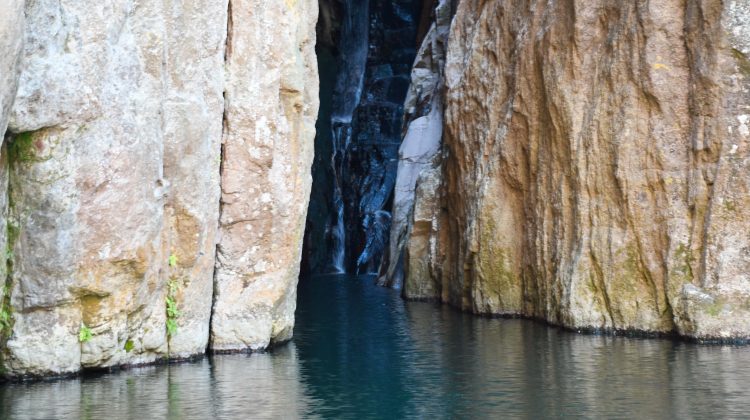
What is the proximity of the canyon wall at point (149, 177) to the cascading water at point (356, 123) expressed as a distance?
24.9 m

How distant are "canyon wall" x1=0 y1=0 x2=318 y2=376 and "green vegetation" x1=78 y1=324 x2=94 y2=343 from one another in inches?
1.4

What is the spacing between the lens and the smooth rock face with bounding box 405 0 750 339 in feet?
59.3

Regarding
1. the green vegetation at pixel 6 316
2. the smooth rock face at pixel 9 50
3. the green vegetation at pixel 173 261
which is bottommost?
the green vegetation at pixel 6 316

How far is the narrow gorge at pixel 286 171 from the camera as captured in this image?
560 inches

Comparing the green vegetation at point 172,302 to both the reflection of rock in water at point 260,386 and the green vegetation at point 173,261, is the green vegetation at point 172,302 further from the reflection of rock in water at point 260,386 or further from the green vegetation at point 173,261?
the reflection of rock in water at point 260,386

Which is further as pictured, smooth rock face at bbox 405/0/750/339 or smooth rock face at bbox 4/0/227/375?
smooth rock face at bbox 405/0/750/339

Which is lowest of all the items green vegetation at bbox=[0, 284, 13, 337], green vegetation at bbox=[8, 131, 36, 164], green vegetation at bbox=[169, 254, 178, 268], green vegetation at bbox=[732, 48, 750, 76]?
green vegetation at bbox=[0, 284, 13, 337]

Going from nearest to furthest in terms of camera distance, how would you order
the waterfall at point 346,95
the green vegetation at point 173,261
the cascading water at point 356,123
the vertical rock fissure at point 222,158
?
the green vegetation at point 173,261 < the vertical rock fissure at point 222,158 < the cascading water at point 356,123 < the waterfall at point 346,95

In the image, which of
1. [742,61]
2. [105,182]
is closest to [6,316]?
[105,182]

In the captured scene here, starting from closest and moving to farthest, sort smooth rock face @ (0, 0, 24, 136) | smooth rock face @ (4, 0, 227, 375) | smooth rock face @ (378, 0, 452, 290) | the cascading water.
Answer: smooth rock face @ (0, 0, 24, 136), smooth rock face @ (4, 0, 227, 375), smooth rock face @ (378, 0, 452, 290), the cascading water

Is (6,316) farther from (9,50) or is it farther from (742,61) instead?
(742,61)

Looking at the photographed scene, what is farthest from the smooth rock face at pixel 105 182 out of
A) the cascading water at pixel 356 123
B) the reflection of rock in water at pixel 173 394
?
the cascading water at pixel 356 123

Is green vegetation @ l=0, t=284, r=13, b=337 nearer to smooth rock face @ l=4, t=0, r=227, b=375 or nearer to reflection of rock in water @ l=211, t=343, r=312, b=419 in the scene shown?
smooth rock face @ l=4, t=0, r=227, b=375

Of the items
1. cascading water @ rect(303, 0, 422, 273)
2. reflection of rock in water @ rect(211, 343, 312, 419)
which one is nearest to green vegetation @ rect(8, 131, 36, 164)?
reflection of rock in water @ rect(211, 343, 312, 419)
